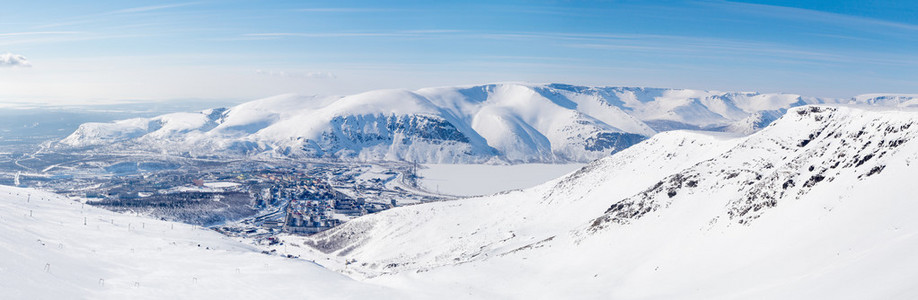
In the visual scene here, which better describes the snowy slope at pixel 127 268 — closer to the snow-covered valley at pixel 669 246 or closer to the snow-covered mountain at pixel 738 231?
the snow-covered valley at pixel 669 246

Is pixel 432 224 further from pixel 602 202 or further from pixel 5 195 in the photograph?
pixel 5 195

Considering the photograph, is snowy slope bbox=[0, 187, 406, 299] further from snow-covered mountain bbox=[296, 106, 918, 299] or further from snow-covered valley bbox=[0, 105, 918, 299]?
snow-covered mountain bbox=[296, 106, 918, 299]

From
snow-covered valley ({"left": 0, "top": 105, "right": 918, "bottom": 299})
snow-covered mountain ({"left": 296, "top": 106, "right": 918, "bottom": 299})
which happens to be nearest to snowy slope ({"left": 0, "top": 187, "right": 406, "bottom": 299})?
snow-covered valley ({"left": 0, "top": 105, "right": 918, "bottom": 299})

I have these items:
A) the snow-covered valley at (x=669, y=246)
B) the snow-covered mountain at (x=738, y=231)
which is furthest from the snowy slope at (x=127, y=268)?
the snow-covered mountain at (x=738, y=231)

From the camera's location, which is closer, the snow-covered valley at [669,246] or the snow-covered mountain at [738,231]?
the snow-covered valley at [669,246]

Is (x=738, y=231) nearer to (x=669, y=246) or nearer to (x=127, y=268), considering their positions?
(x=669, y=246)

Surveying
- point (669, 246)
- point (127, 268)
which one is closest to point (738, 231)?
point (669, 246)

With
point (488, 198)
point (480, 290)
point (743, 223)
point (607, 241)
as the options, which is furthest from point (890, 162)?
point (488, 198)
